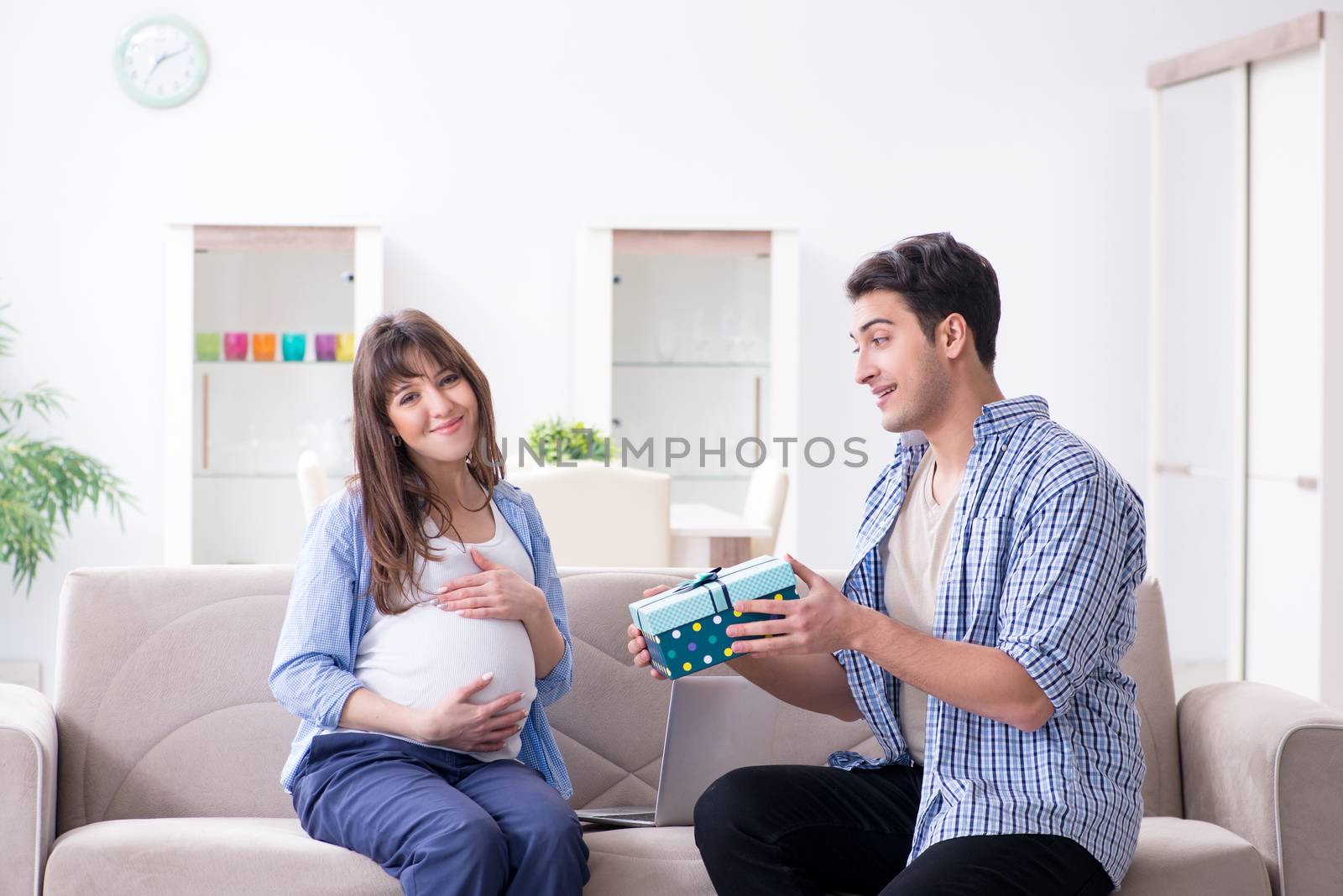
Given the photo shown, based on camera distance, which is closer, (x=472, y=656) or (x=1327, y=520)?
(x=472, y=656)

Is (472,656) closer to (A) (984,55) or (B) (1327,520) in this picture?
(B) (1327,520)

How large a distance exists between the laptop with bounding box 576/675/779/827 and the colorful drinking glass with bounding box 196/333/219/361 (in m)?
2.79

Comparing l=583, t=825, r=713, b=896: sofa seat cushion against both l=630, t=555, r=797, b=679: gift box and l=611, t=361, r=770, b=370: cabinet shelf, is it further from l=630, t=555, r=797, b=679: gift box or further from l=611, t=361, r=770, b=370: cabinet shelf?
l=611, t=361, r=770, b=370: cabinet shelf

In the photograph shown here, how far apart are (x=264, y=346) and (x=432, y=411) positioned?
8.75 ft

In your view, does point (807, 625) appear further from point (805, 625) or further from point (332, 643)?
point (332, 643)

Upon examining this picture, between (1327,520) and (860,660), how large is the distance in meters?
2.67

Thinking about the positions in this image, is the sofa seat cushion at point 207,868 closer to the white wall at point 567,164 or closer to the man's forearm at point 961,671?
the man's forearm at point 961,671

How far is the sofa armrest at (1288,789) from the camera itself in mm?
1685

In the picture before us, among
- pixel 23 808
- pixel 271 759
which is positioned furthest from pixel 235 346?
pixel 23 808

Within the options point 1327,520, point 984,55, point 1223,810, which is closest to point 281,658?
point 1223,810

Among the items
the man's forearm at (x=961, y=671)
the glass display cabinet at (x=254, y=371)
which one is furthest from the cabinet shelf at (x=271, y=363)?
the man's forearm at (x=961, y=671)

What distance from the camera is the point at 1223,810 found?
72.2 inches

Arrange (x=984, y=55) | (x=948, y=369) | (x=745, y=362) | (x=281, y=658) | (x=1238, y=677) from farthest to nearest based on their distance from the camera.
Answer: (x=984, y=55) < (x=745, y=362) < (x=1238, y=677) < (x=281, y=658) < (x=948, y=369)

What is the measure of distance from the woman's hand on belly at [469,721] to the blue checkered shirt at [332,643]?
0.11m
